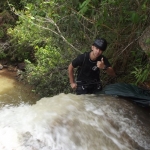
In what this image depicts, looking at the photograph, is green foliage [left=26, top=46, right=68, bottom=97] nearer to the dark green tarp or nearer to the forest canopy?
the forest canopy

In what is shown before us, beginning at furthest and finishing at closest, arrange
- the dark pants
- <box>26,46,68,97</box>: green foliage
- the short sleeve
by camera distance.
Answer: <box>26,46,68,97</box>: green foliage
the dark pants
the short sleeve

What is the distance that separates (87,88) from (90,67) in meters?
0.37

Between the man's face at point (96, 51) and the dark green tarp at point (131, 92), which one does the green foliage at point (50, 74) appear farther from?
the man's face at point (96, 51)

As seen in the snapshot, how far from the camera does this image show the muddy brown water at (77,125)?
2125 mm

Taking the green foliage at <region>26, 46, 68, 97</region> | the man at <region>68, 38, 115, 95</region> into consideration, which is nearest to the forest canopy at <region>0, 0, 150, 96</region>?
the green foliage at <region>26, 46, 68, 97</region>

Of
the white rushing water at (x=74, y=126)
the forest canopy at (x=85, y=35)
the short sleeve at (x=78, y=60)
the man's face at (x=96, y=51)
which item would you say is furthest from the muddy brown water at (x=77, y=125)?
the forest canopy at (x=85, y=35)

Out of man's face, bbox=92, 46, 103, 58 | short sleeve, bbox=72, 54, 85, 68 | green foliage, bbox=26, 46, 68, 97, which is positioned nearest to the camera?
man's face, bbox=92, 46, 103, 58

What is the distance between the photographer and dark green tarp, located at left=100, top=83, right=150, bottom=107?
317 centimetres

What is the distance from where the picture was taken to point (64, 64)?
5016 mm

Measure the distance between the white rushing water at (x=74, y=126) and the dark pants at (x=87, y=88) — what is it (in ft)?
1.45

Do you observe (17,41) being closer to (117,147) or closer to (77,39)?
(77,39)

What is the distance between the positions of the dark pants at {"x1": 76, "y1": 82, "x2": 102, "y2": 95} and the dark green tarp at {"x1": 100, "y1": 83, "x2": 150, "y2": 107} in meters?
0.18

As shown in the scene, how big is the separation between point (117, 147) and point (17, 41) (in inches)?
227

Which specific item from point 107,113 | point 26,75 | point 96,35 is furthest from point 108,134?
point 26,75
